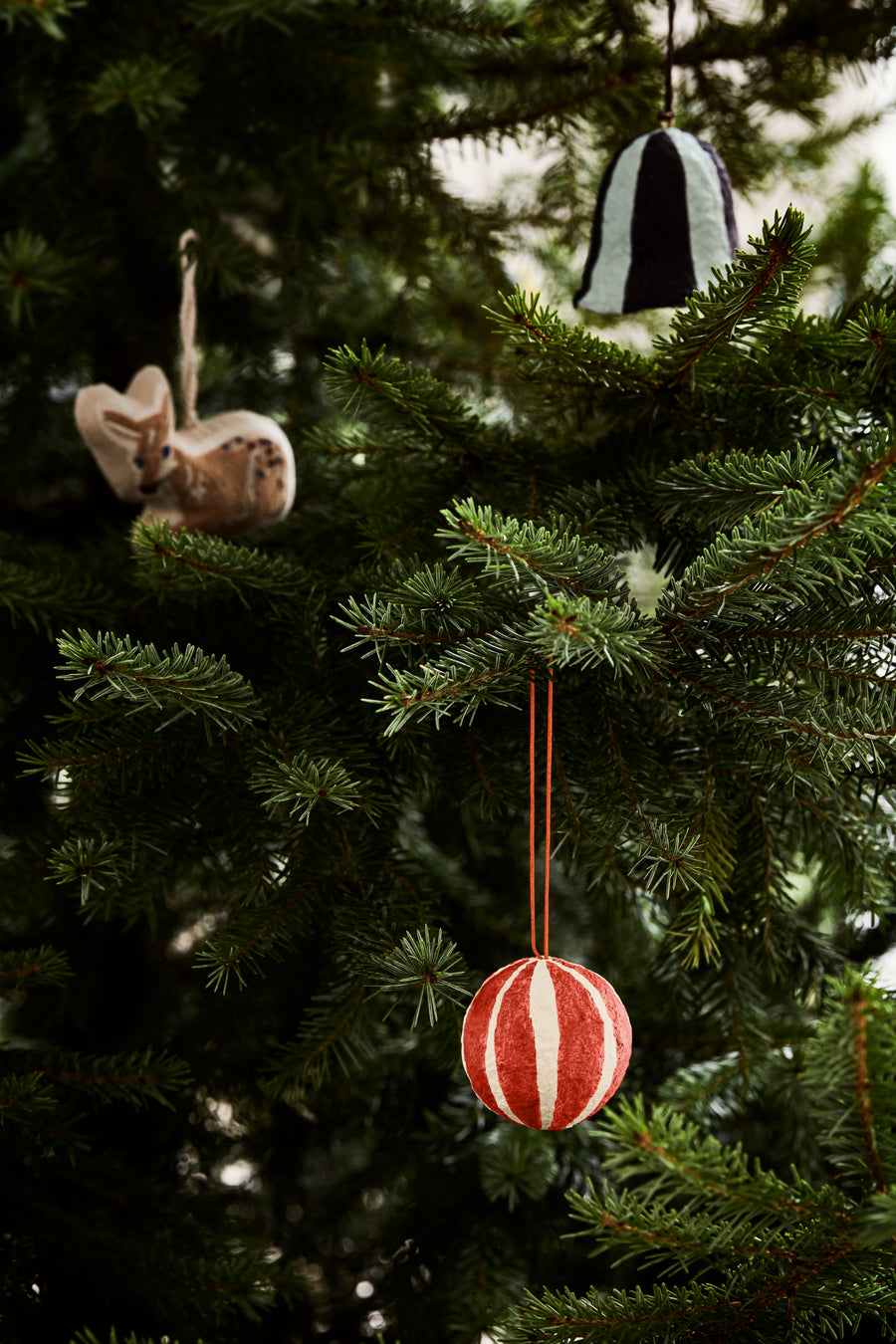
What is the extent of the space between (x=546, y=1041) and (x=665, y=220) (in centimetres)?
45

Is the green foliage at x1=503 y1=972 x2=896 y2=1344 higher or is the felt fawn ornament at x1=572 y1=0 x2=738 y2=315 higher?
the felt fawn ornament at x1=572 y1=0 x2=738 y2=315

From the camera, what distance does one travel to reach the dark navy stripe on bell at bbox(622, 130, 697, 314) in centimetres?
57

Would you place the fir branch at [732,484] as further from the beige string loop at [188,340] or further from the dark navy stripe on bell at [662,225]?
the beige string loop at [188,340]

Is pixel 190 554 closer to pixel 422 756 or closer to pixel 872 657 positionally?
pixel 422 756

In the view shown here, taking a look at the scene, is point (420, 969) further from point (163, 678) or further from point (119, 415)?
point (119, 415)

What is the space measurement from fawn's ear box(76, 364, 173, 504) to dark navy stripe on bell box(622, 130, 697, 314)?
31cm

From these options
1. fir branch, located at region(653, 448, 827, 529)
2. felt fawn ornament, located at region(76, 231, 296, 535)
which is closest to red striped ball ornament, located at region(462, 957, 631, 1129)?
fir branch, located at region(653, 448, 827, 529)

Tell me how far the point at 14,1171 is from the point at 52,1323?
0.09 meters

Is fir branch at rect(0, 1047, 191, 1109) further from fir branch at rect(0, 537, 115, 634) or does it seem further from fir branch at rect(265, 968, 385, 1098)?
fir branch at rect(0, 537, 115, 634)

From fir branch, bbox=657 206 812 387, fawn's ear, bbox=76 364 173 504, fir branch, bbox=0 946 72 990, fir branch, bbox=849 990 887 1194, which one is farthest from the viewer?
fawn's ear, bbox=76 364 173 504

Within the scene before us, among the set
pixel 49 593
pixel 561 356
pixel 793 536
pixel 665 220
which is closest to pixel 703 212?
pixel 665 220

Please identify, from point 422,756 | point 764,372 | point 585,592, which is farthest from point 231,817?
point 764,372

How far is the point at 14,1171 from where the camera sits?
1.85 feet

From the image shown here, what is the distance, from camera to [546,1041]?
1.38ft
